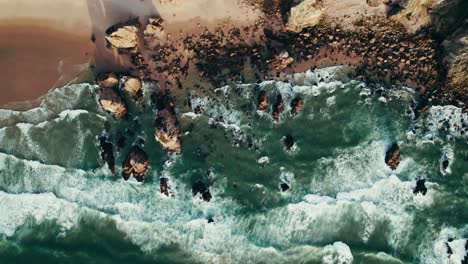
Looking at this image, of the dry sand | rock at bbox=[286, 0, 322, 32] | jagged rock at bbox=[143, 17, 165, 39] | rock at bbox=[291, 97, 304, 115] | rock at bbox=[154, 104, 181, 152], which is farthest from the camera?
the dry sand

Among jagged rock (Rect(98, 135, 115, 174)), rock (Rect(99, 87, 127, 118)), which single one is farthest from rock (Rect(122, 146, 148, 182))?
rock (Rect(99, 87, 127, 118))

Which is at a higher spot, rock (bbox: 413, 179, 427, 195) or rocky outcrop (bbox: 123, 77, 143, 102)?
rocky outcrop (bbox: 123, 77, 143, 102)

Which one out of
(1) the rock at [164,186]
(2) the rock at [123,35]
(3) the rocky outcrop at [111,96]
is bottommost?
(1) the rock at [164,186]

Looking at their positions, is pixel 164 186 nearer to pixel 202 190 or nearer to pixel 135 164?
pixel 135 164

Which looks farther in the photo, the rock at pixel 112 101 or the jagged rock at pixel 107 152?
the jagged rock at pixel 107 152

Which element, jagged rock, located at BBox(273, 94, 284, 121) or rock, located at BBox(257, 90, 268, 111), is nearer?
rock, located at BBox(257, 90, 268, 111)

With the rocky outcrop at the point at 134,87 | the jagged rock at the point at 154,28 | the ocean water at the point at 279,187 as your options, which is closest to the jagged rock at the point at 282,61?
the ocean water at the point at 279,187

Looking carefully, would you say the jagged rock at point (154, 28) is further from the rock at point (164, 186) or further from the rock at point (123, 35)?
the rock at point (164, 186)

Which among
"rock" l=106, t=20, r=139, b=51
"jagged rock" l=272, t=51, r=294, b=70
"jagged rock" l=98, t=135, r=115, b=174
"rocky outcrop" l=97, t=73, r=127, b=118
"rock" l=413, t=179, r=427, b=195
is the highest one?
"rock" l=106, t=20, r=139, b=51

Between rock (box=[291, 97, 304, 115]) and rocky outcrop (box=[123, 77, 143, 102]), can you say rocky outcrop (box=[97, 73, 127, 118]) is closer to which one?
rocky outcrop (box=[123, 77, 143, 102])
